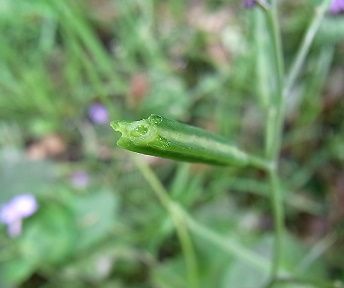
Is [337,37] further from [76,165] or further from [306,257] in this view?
[76,165]

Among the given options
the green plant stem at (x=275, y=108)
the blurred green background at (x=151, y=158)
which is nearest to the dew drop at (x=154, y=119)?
the green plant stem at (x=275, y=108)

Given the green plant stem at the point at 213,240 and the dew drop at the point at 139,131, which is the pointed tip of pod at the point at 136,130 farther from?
the green plant stem at the point at 213,240

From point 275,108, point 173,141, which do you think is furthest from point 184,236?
point 173,141

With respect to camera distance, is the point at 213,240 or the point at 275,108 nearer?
the point at 275,108

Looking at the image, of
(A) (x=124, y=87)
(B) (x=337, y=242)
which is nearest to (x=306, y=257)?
(B) (x=337, y=242)

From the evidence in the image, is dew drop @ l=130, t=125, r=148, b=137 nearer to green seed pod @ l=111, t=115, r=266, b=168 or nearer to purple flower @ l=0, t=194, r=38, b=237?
green seed pod @ l=111, t=115, r=266, b=168

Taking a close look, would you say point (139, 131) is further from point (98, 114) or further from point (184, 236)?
point (98, 114)

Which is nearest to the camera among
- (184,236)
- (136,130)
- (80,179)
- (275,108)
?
(136,130)
